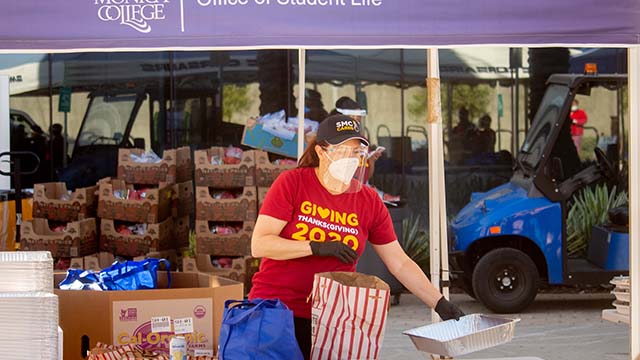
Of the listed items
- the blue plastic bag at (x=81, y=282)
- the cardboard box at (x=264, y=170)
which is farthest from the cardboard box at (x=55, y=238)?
the blue plastic bag at (x=81, y=282)

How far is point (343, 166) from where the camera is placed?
500 centimetres

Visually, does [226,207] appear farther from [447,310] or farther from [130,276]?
[447,310]

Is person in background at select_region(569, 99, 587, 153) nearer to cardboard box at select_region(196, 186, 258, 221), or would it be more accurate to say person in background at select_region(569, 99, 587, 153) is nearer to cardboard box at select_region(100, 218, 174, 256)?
cardboard box at select_region(196, 186, 258, 221)

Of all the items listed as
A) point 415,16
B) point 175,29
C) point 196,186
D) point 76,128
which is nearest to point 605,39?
point 415,16

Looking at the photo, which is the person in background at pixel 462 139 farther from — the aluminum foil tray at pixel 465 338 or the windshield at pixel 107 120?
the aluminum foil tray at pixel 465 338

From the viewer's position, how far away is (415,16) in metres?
5.35

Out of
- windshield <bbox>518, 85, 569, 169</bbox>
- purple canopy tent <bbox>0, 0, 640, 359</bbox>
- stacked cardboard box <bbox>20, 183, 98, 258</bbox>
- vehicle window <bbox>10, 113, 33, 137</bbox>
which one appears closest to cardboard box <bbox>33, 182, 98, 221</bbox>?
stacked cardboard box <bbox>20, 183, 98, 258</bbox>

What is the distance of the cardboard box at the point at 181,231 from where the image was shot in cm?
1116

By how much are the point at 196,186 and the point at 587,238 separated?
3.88 m

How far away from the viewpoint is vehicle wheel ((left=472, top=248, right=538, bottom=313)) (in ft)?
33.1

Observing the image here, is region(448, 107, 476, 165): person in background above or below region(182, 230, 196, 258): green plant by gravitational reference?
above

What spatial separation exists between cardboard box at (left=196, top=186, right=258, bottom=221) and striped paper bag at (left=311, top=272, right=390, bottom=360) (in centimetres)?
571

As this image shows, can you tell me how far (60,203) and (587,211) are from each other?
525 cm

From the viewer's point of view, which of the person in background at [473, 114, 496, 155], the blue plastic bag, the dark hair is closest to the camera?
the dark hair
